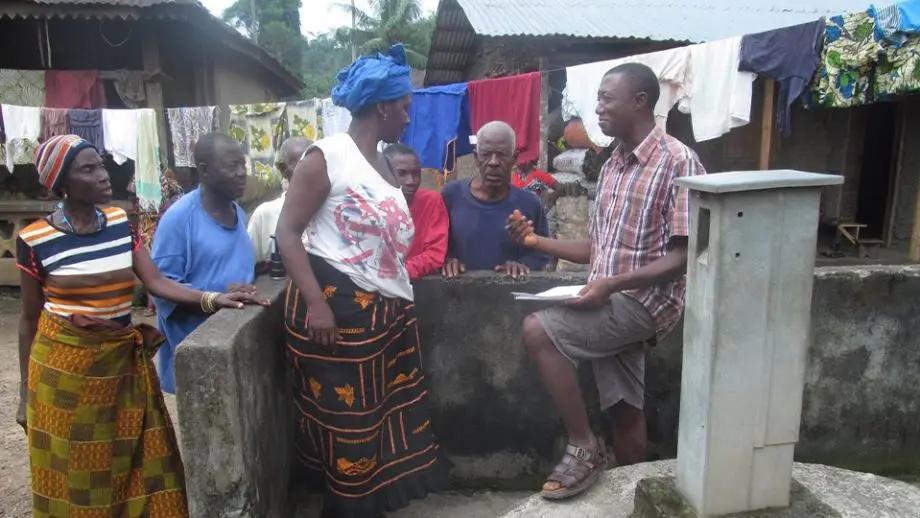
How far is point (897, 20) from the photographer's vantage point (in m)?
5.43

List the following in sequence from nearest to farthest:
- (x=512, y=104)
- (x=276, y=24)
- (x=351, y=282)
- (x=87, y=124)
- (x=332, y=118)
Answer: (x=351, y=282) → (x=512, y=104) → (x=87, y=124) → (x=332, y=118) → (x=276, y=24)

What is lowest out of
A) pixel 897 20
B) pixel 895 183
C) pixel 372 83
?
pixel 895 183

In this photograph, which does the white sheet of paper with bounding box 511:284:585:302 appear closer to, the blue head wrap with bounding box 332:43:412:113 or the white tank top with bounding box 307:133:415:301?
the white tank top with bounding box 307:133:415:301

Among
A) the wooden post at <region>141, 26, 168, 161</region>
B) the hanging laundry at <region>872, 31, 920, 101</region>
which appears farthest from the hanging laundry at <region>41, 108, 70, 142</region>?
the hanging laundry at <region>872, 31, 920, 101</region>

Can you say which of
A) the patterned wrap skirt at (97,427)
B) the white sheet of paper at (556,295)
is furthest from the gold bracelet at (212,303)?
the white sheet of paper at (556,295)

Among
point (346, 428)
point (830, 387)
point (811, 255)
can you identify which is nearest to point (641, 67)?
point (811, 255)

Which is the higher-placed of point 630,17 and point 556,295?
point 630,17

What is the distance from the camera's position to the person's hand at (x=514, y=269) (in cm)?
310

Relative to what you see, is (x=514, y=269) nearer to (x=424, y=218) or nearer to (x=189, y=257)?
(x=424, y=218)

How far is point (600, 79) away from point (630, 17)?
2.52 metres

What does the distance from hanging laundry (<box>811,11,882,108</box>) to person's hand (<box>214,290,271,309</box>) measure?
18.6 feet

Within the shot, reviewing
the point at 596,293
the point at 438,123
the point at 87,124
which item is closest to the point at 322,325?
the point at 596,293

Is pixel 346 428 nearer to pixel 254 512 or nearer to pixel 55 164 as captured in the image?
pixel 254 512

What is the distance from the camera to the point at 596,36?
7.49 metres
